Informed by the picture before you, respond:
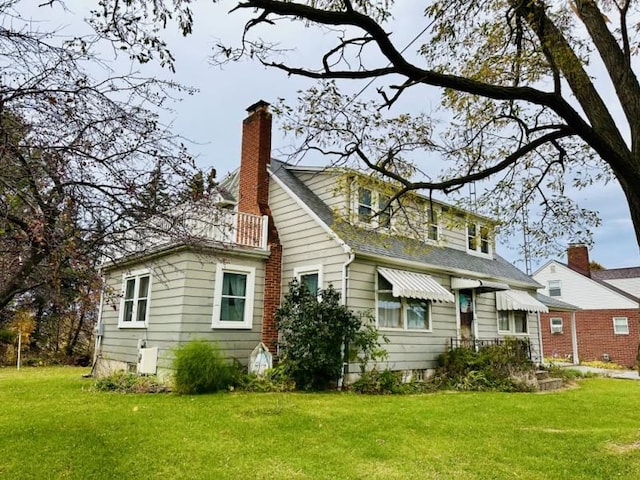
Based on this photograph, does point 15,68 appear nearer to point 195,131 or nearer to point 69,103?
point 69,103

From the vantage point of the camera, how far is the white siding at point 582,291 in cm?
2672

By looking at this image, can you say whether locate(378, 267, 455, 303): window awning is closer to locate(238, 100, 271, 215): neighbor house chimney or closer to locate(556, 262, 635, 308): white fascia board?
locate(238, 100, 271, 215): neighbor house chimney

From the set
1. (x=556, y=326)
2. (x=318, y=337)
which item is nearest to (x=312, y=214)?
(x=318, y=337)

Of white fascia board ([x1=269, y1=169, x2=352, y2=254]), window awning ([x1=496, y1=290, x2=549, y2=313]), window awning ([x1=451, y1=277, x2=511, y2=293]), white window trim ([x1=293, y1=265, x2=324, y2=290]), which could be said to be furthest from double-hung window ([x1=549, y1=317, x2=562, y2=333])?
white fascia board ([x1=269, y1=169, x2=352, y2=254])

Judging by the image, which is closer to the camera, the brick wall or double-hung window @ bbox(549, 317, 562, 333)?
the brick wall

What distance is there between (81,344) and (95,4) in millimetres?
20865

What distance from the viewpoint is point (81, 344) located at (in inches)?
854

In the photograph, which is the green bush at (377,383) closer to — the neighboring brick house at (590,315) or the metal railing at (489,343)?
the metal railing at (489,343)

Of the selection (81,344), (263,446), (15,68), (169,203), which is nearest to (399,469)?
(263,446)

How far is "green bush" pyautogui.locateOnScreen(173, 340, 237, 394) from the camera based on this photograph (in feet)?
33.2

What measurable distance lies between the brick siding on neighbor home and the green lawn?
18658 mm

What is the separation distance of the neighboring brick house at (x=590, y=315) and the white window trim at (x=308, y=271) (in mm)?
18191

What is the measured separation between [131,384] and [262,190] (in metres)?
6.56

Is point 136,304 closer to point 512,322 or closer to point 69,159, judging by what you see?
point 69,159
